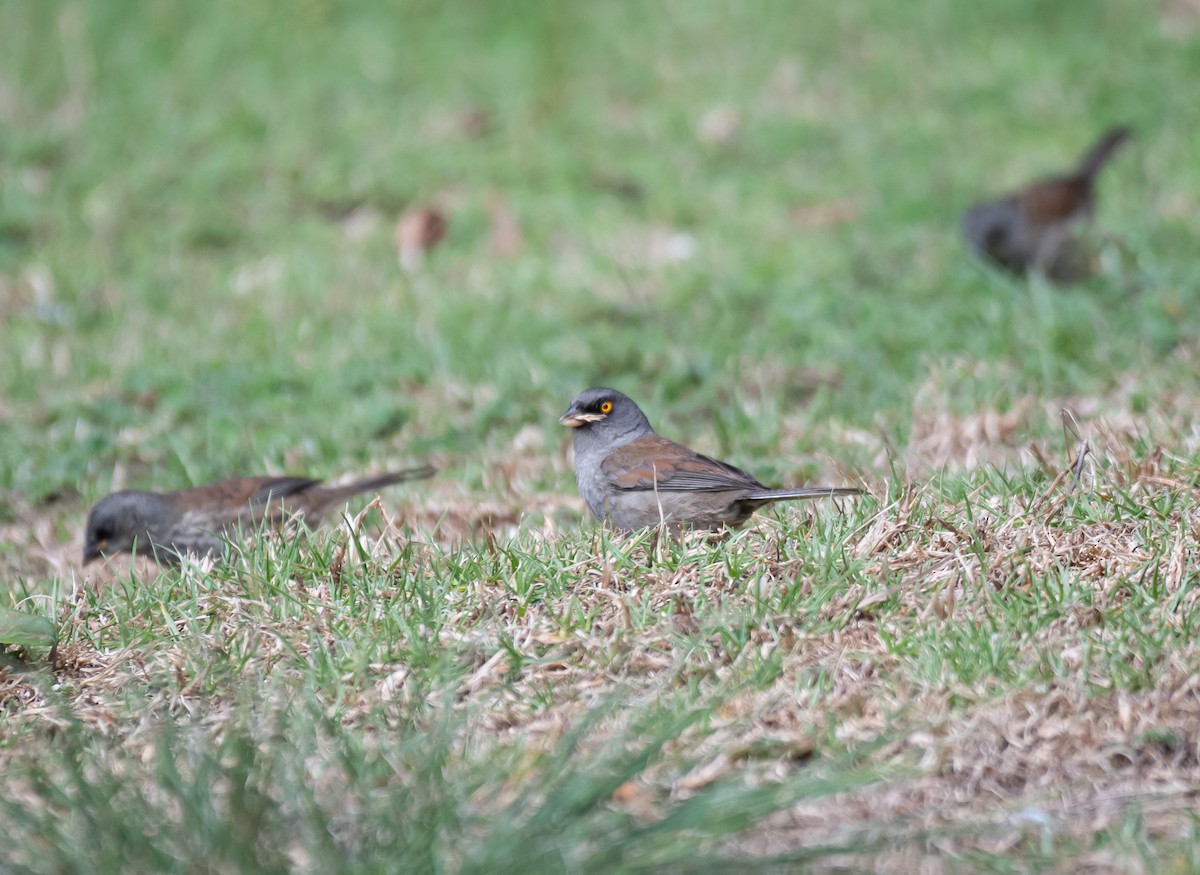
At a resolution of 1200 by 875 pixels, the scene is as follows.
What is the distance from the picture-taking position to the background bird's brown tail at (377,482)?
5840mm

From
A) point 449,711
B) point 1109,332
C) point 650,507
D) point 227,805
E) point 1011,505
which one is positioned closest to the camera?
point 227,805

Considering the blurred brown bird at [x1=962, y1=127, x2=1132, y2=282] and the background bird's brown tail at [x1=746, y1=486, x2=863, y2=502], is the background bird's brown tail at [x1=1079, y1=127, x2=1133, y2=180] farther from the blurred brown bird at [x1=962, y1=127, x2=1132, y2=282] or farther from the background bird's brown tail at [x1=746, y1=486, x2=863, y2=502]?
the background bird's brown tail at [x1=746, y1=486, x2=863, y2=502]

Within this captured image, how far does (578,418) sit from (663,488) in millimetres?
560

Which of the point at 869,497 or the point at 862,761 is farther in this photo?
the point at 869,497

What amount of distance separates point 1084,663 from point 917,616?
47 cm

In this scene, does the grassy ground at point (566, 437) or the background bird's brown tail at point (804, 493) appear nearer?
the grassy ground at point (566, 437)

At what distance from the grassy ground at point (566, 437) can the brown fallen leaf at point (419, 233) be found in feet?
0.43

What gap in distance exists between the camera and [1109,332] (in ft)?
23.4

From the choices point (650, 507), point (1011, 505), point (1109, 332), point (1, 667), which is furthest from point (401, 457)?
point (1109, 332)

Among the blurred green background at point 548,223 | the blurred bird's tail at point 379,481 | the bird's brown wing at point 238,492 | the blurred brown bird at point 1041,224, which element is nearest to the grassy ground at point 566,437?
the blurred green background at point 548,223

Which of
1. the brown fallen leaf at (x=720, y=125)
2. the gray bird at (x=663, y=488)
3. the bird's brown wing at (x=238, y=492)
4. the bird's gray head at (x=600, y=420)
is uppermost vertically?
the brown fallen leaf at (x=720, y=125)

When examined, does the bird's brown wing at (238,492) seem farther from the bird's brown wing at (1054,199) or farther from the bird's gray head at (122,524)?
the bird's brown wing at (1054,199)

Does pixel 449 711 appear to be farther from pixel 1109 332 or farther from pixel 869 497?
pixel 1109 332

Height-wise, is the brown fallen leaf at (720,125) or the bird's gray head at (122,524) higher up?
the brown fallen leaf at (720,125)
